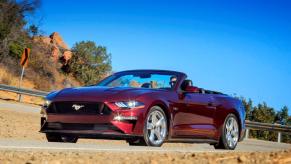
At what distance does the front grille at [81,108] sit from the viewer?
936cm

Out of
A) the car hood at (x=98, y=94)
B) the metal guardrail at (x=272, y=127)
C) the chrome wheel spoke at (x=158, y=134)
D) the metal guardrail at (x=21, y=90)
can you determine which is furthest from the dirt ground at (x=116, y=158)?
the metal guardrail at (x=21, y=90)

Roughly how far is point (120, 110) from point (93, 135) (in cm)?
56

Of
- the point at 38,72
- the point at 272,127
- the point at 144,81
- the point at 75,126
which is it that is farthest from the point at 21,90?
the point at 38,72

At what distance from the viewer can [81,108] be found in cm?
947

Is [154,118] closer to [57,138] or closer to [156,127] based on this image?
[156,127]

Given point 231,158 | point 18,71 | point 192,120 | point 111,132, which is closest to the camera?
point 231,158

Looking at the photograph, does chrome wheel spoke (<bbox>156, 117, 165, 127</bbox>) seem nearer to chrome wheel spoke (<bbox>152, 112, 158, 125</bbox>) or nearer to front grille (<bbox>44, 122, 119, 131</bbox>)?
chrome wheel spoke (<bbox>152, 112, 158, 125</bbox>)

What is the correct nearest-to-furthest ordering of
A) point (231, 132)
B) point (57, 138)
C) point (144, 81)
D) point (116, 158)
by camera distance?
point (116, 158)
point (57, 138)
point (144, 81)
point (231, 132)

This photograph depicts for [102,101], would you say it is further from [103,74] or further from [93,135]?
[103,74]

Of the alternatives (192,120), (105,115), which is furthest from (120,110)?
(192,120)

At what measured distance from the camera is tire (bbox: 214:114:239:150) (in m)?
11.6

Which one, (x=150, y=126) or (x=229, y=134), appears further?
(x=229, y=134)

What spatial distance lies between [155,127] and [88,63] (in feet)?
191

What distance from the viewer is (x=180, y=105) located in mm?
10422
